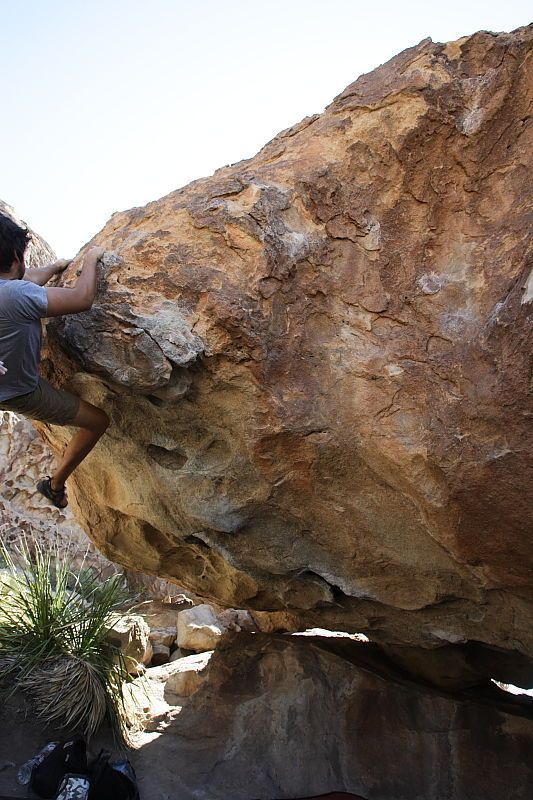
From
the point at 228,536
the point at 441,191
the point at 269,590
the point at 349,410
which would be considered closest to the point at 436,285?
the point at 441,191

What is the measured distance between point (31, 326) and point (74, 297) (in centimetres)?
24

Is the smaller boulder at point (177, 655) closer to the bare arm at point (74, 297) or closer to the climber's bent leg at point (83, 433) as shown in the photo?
the climber's bent leg at point (83, 433)

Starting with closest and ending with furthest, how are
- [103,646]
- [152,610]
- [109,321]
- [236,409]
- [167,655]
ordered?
[109,321], [236,409], [103,646], [167,655], [152,610]

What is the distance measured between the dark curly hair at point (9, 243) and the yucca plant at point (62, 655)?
2758 millimetres

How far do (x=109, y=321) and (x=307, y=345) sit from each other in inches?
34.9

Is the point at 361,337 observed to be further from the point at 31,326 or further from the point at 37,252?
the point at 37,252

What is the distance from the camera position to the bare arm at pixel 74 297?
295 centimetres

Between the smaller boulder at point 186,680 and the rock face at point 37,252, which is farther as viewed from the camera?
the rock face at point 37,252

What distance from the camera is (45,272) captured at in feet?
11.7

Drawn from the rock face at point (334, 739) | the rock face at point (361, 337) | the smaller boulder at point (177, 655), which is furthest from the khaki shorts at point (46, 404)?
the smaller boulder at point (177, 655)

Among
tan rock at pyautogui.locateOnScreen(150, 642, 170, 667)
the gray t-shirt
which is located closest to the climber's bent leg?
the gray t-shirt

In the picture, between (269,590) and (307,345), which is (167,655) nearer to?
(269,590)

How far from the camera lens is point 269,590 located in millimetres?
4180

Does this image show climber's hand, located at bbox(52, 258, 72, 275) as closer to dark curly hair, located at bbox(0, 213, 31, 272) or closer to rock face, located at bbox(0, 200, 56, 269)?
dark curly hair, located at bbox(0, 213, 31, 272)
